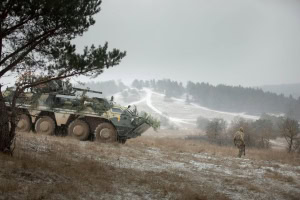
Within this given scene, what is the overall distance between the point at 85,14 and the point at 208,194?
5.70 meters

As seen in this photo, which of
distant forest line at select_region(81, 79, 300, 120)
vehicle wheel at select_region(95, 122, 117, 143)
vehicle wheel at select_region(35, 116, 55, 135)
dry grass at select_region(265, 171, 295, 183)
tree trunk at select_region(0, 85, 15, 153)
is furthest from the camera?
distant forest line at select_region(81, 79, 300, 120)

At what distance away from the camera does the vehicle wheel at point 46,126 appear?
14133 millimetres

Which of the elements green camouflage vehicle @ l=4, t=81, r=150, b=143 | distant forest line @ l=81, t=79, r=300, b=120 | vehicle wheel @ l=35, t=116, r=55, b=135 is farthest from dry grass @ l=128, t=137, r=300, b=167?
distant forest line @ l=81, t=79, r=300, b=120

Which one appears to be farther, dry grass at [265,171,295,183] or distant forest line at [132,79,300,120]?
distant forest line at [132,79,300,120]

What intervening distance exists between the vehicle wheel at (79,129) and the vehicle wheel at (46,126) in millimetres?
948

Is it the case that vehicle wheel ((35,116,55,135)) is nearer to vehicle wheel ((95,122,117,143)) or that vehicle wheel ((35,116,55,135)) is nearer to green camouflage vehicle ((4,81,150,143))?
green camouflage vehicle ((4,81,150,143))

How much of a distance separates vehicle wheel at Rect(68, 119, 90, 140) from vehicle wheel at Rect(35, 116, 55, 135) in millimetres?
948

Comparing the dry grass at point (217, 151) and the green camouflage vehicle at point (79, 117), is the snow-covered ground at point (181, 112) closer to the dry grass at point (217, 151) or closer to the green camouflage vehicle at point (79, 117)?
the dry grass at point (217, 151)

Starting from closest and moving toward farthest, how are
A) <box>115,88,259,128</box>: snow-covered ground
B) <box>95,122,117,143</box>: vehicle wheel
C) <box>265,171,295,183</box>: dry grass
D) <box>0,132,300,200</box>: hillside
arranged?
<box>0,132,300,200</box>: hillside < <box>265,171,295,183</box>: dry grass < <box>95,122,117,143</box>: vehicle wheel < <box>115,88,259,128</box>: snow-covered ground

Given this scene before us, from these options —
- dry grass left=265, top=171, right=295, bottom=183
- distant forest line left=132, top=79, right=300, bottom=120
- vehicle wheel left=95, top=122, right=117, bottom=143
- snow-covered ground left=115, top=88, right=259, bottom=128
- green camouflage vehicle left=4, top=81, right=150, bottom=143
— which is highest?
distant forest line left=132, top=79, right=300, bottom=120

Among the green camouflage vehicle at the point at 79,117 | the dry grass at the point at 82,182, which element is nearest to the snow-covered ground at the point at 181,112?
the green camouflage vehicle at the point at 79,117

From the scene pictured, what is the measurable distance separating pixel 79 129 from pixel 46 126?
1717mm

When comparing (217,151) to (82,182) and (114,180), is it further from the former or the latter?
(82,182)

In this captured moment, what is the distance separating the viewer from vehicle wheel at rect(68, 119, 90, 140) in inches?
549
